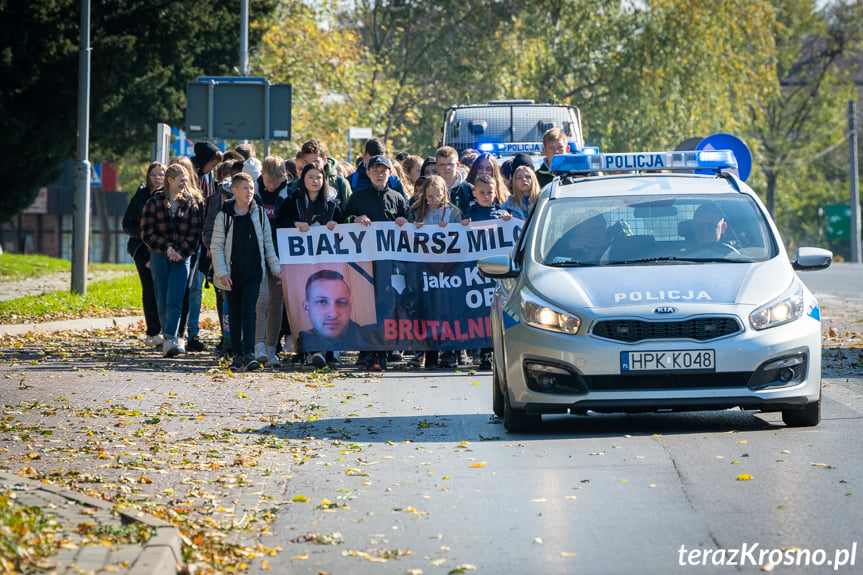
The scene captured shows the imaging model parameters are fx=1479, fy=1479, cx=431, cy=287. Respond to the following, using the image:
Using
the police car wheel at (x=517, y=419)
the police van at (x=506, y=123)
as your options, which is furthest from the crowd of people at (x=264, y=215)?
the police van at (x=506, y=123)

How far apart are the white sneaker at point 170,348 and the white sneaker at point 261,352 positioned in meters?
1.12

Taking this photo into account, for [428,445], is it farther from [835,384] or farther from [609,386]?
[835,384]

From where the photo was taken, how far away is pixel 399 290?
14.3 meters

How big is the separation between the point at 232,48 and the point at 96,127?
149 inches

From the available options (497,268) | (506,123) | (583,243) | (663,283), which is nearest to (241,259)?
(497,268)

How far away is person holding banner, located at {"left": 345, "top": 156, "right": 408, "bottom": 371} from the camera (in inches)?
563

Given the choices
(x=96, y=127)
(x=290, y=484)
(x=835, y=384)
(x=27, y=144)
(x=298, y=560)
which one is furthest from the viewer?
(x=96, y=127)

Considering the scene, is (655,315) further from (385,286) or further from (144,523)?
(385,286)

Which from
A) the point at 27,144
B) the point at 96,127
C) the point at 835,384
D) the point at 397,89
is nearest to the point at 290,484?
the point at 835,384

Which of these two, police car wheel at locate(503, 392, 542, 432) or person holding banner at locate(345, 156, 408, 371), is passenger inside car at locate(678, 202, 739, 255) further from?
person holding banner at locate(345, 156, 408, 371)

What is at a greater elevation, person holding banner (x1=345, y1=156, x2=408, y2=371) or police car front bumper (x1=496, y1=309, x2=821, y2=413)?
person holding banner (x1=345, y1=156, x2=408, y2=371)

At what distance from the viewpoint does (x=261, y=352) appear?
14.2 m

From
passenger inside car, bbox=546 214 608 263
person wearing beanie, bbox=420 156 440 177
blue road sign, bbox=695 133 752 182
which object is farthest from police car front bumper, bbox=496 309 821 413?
blue road sign, bbox=695 133 752 182

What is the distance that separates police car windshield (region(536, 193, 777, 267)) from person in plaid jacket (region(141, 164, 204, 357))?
576 cm
